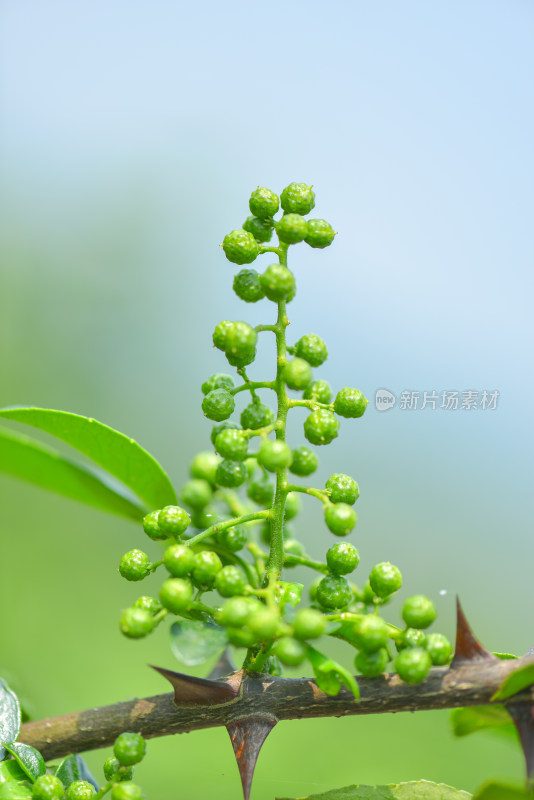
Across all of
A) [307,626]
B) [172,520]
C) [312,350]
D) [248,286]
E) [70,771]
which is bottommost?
[70,771]

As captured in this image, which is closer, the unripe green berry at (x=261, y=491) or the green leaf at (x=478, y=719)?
the green leaf at (x=478, y=719)

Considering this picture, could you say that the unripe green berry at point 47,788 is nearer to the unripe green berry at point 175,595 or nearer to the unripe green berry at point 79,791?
the unripe green berry at point 79,791

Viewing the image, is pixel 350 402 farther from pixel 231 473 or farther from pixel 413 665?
pixel 413 665

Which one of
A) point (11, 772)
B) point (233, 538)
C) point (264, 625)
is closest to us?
point (264, 625)

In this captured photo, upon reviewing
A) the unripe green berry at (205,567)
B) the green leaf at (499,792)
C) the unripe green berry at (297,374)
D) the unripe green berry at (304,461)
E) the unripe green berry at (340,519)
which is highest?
the unripe green berry at (297,374)

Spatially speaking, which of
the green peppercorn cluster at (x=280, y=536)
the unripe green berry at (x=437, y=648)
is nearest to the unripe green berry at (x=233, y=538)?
the green peppercorn cluster at (x=280, y=536)

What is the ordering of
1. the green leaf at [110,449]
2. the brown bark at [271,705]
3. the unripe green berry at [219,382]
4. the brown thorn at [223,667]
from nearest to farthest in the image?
the brown bark at [271,705], the unripe green berry at [219,382], the green leaf at [110,449], the brown thorn at [223,667]

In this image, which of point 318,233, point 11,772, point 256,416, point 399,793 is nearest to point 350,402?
point 256,416
